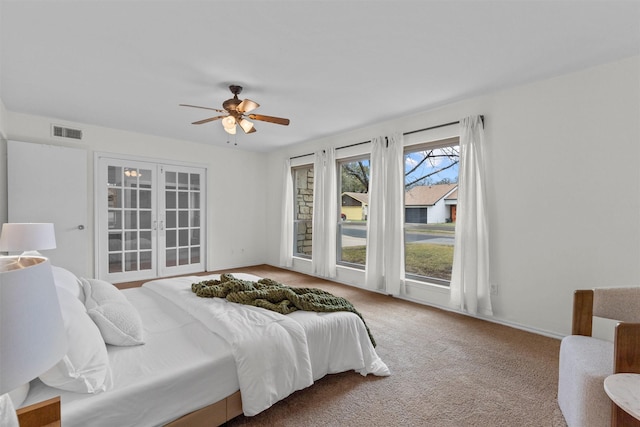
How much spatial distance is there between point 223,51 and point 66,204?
3552mm

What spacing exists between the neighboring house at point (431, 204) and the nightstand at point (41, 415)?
12.6 feet

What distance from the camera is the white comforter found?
173cm

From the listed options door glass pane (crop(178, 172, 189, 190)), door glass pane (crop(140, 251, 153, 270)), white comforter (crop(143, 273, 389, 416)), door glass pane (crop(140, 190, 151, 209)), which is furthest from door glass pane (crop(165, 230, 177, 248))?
white comforter (crop(143, 273, 389, 416))

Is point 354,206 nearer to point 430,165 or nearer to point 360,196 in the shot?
point 360,196

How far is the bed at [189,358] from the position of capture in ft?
4.43

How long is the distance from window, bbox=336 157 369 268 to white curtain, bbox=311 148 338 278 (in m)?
0.17

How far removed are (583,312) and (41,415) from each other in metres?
2.69

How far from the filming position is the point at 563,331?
2.88 m

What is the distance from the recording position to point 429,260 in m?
4.13

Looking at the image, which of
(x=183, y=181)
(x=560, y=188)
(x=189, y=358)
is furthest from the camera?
Answer: (x=183, y=181)

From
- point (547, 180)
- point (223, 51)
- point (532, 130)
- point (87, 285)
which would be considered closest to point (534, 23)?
point (532, 130)

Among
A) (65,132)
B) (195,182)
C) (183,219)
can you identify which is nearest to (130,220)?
(183,219)

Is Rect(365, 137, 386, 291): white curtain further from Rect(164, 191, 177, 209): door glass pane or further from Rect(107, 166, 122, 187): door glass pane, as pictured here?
Rect(107, 166, 122, 187): door glass pane

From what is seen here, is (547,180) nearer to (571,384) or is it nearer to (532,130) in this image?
(532,130)
